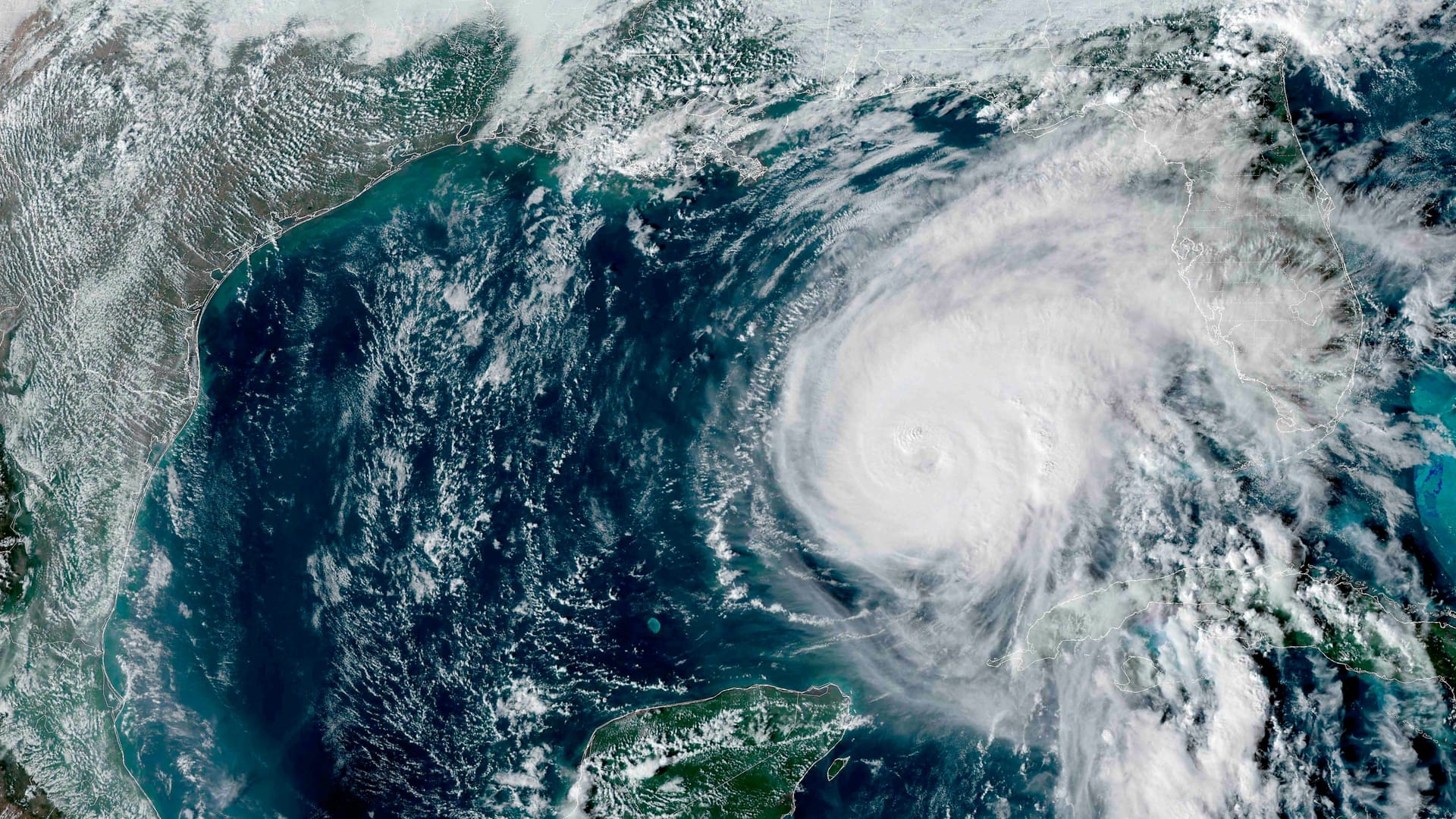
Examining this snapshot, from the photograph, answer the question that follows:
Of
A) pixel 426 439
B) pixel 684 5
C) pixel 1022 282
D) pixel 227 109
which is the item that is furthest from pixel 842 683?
pixel 227 109

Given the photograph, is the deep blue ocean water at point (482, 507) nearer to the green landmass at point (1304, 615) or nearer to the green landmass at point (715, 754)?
the green landmass at point (715, 754)

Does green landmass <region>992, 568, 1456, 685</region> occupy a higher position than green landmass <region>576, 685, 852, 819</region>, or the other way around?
green landmass <region>576, 685, 852, 819</region>

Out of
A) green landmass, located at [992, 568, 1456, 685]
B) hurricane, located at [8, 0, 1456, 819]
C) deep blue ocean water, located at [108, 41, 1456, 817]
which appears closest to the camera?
green landmass, located at [992, 568, 1456, 685]

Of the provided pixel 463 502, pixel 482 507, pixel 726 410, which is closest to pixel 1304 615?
pixel 726 410

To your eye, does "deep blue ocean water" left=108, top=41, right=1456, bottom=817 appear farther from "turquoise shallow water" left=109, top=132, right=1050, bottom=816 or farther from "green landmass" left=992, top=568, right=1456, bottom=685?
"green landmass" left=992, top=568, right=1456, bottom=685

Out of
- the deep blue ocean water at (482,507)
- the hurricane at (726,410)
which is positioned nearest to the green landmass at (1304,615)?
the hurricane at (726,410)

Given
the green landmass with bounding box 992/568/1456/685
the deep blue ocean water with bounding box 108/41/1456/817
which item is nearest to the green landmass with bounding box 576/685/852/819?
the deep blue ocean water with bounding box 108/41/1456/817

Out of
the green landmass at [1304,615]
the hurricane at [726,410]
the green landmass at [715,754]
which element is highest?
the hurricane at [726,410]
